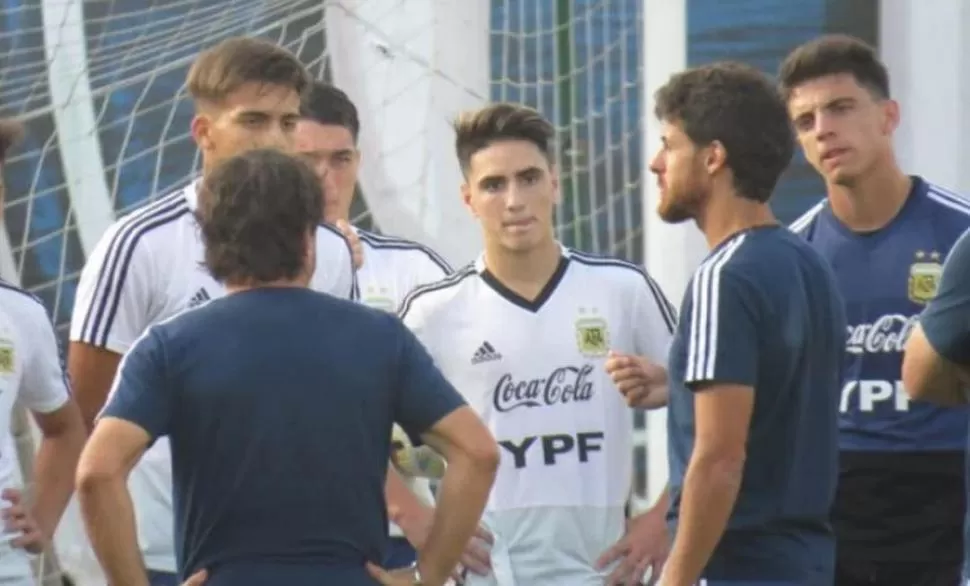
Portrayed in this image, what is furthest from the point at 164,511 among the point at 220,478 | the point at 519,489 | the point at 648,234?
the point at 648,234

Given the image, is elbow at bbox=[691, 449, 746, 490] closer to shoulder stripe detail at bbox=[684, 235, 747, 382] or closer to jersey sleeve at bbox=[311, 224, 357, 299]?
shoulder stripe detail at bbox=[684, 235, 747, 382]

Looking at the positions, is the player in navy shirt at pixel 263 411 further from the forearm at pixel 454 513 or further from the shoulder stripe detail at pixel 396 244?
the shoulder stripe detail at pixel 396 244

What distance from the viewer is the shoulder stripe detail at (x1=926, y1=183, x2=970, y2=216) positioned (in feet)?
15.3

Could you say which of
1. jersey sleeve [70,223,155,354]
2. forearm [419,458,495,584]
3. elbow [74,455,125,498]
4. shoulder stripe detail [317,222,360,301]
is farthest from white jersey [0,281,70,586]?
forearm [419,458,495,584]

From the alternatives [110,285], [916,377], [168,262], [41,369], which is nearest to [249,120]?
[168,262]

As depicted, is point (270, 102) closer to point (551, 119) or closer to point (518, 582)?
point (518, 582)

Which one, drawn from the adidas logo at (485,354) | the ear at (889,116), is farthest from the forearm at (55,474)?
the ear at (889,116)

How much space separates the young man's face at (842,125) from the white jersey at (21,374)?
5.69 feet

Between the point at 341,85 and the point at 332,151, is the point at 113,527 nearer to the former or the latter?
the point at 332,151

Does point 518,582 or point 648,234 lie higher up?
point 648,234

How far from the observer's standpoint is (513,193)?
461 cm

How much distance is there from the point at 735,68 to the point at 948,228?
1.03 metres

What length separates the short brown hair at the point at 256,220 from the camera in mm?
3209

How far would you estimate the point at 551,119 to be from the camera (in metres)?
6.11
